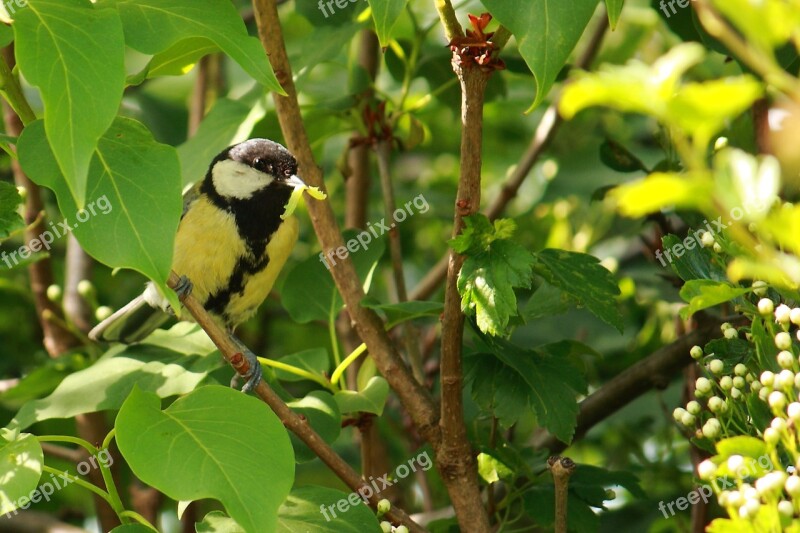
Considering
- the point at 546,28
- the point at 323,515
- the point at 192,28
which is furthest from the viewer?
the point at 323,515

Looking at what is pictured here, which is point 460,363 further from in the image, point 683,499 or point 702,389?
point 683,499

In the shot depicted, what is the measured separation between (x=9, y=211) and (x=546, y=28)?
97 centimetres

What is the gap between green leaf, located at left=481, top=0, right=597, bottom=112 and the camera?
1.38 meters

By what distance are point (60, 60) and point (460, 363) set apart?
814 mm

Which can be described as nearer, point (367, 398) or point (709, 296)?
point (709, 296)

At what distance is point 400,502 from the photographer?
2.63 meters

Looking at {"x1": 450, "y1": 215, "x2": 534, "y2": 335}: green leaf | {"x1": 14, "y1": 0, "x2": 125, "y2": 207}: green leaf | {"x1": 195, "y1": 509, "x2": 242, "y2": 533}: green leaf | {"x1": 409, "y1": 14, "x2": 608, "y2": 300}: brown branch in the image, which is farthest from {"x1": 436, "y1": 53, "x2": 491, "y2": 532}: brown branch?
{"x1": 409, "y1": 14, "x2": 608, "y2": 300}: brown branch

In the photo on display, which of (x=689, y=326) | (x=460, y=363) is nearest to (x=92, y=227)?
(x=460, y=363)

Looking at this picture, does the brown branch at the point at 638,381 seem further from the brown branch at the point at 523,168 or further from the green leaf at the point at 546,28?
the green leaf at the point at 546,28

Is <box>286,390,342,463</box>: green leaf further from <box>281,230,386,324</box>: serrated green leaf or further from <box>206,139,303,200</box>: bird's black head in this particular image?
<box>206,139,303,200</box>: bird's black head

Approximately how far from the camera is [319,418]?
183cm

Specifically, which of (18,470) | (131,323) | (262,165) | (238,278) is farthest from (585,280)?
(131,323)

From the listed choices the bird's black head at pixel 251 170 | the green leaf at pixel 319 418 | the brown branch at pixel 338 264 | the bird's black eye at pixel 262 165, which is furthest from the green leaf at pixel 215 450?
the bird's black eye at pixel 262 165

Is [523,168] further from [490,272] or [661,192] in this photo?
[661,192]
